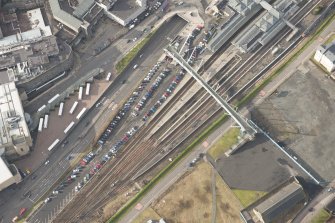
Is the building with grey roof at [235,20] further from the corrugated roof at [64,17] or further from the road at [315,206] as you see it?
the road at [315,206]

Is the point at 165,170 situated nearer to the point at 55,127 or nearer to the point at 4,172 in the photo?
the point at 55,127

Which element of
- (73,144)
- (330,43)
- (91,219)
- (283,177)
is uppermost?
(330,43)

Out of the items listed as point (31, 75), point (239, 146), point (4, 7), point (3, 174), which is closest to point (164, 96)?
point (239, 146)

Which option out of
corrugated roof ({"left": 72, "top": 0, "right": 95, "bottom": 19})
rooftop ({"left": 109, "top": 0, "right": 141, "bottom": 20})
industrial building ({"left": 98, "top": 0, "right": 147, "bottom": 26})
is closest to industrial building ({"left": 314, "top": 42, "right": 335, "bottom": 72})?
industrial building ({"left": 98, "top": 0, "right": 147, "bottom": 26})

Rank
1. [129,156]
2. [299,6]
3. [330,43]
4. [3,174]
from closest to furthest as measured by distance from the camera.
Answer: [3,174]
[129,156]
[330,43]
[299,6]

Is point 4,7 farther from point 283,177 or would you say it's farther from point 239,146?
point 283,177

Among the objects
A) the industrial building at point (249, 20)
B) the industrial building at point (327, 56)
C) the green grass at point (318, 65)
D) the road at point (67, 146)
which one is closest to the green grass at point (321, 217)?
the green grass at point (318, 65)
